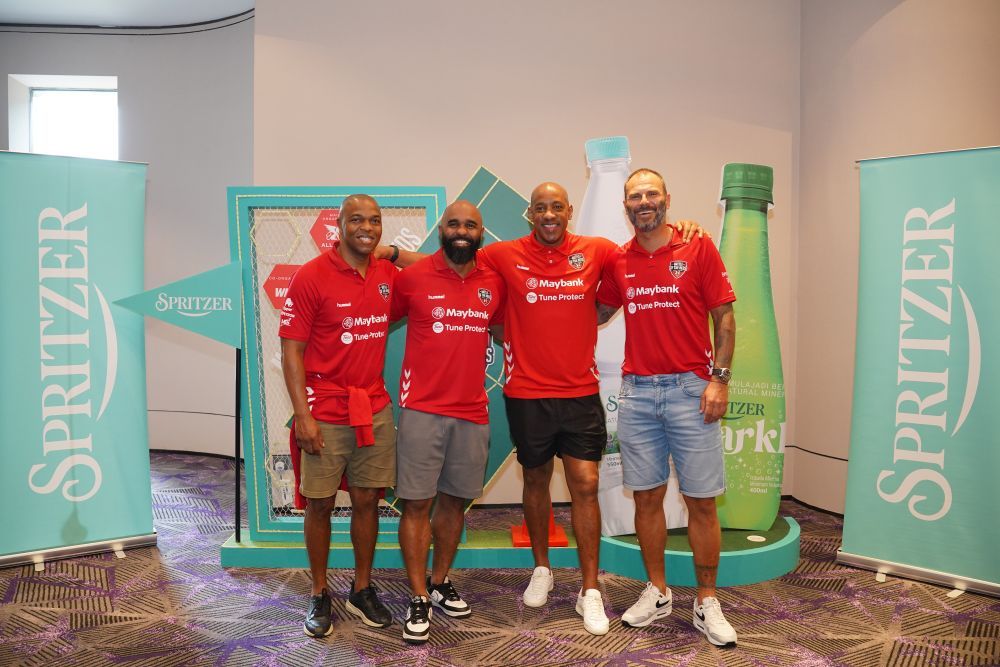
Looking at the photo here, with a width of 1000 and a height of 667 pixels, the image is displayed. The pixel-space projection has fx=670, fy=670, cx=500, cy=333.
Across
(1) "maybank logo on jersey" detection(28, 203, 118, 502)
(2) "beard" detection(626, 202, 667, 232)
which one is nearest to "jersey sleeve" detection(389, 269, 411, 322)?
(2) "beard" detection(626, 202, 667, 232)

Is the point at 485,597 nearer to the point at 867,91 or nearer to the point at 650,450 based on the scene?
the point at 650,450

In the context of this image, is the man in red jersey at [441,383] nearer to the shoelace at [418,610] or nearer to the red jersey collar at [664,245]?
the shoelace at [418,610]

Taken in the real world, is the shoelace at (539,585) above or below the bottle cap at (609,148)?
Result: below

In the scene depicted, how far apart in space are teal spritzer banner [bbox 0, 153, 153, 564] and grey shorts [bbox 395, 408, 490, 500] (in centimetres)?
169

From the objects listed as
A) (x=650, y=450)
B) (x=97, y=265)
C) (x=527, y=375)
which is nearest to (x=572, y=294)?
(x=527, y=375)

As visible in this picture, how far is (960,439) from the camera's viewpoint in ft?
Result: 9.38

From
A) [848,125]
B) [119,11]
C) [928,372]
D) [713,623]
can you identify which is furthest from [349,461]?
[119,11]

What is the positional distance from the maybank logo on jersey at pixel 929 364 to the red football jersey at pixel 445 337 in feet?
6.19

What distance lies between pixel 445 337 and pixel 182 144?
13.4 feet

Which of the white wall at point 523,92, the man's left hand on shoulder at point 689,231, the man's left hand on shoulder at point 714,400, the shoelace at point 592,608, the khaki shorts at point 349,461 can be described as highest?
the white wall at point 523,92

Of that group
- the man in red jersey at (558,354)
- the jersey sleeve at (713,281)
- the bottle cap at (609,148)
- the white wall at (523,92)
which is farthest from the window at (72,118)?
the jersey sleeve at (713,281)

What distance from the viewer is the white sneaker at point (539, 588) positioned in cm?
271

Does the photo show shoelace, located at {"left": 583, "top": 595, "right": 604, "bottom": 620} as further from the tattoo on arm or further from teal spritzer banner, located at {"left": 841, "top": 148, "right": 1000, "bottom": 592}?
teal spritzer banner, located at {"left": 841, "top": 148, "right": 1000, "bottom": 592}

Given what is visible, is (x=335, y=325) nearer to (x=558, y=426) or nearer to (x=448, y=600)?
(x=558, y=426)
